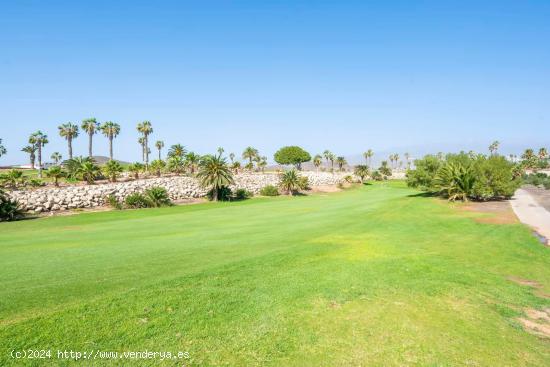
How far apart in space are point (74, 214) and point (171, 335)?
37.1 meters

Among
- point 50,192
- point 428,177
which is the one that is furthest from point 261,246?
point 428,177

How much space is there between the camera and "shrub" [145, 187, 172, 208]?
47219mm

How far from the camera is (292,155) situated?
462ft

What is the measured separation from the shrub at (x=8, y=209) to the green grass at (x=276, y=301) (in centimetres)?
2076

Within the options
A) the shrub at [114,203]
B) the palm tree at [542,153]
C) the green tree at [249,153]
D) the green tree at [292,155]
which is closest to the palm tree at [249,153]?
the green tree at [249,153]

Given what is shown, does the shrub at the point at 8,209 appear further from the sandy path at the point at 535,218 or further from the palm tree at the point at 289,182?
the palm tree at the point at 289,182

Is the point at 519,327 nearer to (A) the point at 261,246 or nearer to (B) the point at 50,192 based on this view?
(A) the point at 261,246

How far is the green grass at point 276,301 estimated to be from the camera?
7117mm

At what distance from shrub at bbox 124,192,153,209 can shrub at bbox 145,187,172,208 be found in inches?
17.6

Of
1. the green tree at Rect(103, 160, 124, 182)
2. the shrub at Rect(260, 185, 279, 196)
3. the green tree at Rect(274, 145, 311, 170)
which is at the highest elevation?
the green tree at Rect(274, 145, 311, 170)

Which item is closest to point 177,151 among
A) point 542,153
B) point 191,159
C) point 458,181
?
point 191,159

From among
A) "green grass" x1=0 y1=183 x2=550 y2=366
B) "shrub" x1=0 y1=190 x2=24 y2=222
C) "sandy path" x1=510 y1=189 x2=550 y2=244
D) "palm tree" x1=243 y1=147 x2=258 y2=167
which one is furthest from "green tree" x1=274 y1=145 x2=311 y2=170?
"green grass" x1=0 y1=183 x2=550 y2=366

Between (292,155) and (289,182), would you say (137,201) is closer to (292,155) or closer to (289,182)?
(289,182)

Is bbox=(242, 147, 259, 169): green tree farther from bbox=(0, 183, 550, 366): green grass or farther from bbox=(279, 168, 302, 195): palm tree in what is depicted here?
bbox=(0, 183, 550, 366): green grass
